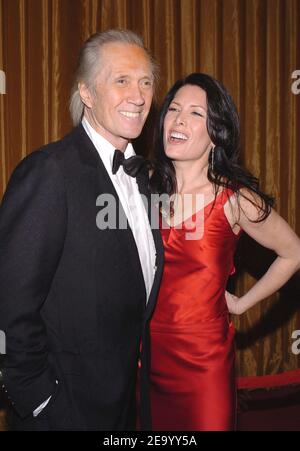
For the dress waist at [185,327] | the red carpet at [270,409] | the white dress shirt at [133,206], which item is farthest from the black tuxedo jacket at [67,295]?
the red carpet at [270,409]

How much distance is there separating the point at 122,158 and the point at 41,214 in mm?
431

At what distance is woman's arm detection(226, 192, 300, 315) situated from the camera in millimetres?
2102

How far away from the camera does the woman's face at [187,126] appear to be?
6.86ft

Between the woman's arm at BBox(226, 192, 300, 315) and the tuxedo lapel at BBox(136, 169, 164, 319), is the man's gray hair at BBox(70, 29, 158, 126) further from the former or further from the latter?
the woman's arm at BBox(226, 192, 300, 315)

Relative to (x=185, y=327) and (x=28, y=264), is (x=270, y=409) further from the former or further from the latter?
(x=28, y=264)

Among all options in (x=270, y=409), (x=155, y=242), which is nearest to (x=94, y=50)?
(x=155, y=242)

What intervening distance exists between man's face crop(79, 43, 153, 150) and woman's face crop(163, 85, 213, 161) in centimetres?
42

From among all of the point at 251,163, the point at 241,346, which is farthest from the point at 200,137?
the point at 241,346

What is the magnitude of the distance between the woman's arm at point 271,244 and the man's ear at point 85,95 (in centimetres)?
76

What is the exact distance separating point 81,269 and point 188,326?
790mm

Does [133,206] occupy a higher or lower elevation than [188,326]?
higher

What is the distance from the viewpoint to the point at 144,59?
1690 mm

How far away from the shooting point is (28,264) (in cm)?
132
